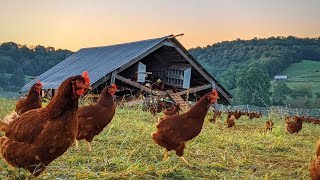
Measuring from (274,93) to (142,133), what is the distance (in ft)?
150

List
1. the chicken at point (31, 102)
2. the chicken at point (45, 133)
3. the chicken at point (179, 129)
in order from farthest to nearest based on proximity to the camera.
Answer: the chicken at point (31, 102) < the chicken at point (179, 129) < the chicken at point (45, 133)

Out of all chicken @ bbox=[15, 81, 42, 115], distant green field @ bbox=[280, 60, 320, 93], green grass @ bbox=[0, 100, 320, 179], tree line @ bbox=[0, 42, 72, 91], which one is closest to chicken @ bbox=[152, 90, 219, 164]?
green grass @ bbox=[0, 100, 320, 179]

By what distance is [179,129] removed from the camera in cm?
537

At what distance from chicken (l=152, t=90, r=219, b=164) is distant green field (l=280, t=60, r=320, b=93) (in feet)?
186

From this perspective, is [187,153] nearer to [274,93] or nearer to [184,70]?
[184,70]

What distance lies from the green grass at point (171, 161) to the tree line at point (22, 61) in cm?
2928

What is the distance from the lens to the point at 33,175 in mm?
3189

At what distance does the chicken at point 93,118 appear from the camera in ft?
18.4

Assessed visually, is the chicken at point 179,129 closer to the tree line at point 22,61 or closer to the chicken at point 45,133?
the chicken at point 45,133

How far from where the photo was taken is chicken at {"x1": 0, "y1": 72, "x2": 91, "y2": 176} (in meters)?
3.15

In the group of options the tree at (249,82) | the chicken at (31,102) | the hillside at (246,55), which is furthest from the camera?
the hillside at (246,55)

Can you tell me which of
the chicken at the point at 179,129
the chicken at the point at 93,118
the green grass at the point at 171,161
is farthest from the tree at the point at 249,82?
the chicken at the point at 179,129

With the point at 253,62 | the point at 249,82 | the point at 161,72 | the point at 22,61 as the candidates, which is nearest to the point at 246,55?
the point at 253,62

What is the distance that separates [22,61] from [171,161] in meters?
38.3
